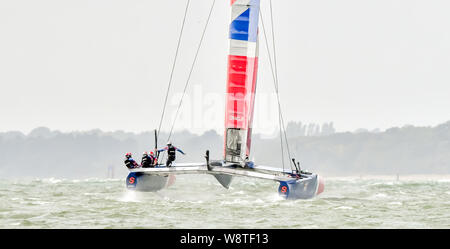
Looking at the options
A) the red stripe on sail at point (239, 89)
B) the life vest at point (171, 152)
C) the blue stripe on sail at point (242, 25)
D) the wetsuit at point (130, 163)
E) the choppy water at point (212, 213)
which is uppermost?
the blue stripe on sail at point (242, 25)

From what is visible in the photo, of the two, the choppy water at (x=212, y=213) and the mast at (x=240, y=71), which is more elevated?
the mast at (x=240, y=71)

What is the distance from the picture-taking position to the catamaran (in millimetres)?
17197

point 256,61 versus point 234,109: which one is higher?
point 256,61

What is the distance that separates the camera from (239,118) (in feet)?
60.3

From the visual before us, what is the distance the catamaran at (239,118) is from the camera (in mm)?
17197

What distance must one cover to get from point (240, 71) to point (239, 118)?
1360 millimetres

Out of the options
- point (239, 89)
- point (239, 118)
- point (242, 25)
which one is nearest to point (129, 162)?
point (239, 118)

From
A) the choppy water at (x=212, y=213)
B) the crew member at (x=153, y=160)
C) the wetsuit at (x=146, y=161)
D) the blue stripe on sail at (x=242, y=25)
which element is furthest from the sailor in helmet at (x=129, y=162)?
the blue stripe on sail at (x=242, y=25)

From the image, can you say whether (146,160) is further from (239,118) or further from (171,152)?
(239,118)

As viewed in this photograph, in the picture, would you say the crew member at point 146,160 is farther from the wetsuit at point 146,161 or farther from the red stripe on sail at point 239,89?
the red stripe on sail at point 239,89

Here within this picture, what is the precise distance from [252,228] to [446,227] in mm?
3859
